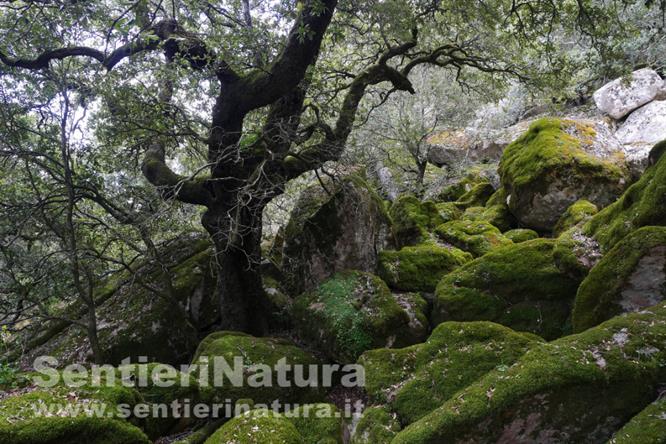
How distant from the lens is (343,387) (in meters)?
6.99

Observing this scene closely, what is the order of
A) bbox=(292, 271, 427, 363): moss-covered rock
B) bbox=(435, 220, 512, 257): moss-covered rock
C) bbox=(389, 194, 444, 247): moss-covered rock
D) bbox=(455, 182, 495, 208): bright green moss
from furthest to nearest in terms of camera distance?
1. bbox=(455, 182, 495, 208): bright green moss
2. bbox=(389, 194, 444, 247): moss-covered rock
3. bbox=(435, 220, 512, 257): moss-covered rock
4. bbox=(292, 271, 427, 363): moss-covered rock

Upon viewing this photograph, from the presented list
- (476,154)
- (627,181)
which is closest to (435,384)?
(627,181)

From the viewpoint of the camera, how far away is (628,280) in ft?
16.9

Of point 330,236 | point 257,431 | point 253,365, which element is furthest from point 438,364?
point 330,236

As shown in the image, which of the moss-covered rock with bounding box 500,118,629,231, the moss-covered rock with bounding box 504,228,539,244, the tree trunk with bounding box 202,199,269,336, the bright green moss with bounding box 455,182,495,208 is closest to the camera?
the tree trunk with bounding box 202,199,269,336

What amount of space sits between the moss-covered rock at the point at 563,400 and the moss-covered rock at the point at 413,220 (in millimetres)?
7091

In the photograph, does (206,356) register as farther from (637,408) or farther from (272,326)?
(637,408)

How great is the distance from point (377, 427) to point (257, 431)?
132 cm

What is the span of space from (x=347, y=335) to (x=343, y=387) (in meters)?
0.87

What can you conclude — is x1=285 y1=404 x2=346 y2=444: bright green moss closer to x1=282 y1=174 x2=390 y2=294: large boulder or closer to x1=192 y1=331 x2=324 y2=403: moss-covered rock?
x1=192 y1=331 x2=324 y2=403: moss-covered rock

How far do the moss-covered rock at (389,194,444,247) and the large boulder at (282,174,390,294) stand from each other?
190 centimetres

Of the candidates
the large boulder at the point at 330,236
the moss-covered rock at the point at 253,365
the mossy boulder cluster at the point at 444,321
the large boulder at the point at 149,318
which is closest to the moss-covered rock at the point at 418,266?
the mossy boulder cluster at the point at 444,321

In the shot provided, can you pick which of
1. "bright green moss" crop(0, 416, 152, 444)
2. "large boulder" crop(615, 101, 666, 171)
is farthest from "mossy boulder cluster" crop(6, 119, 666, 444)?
"large boulder" crop(615, 101, 666, 171)

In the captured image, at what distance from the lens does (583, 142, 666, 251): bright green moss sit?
5.84 meters
